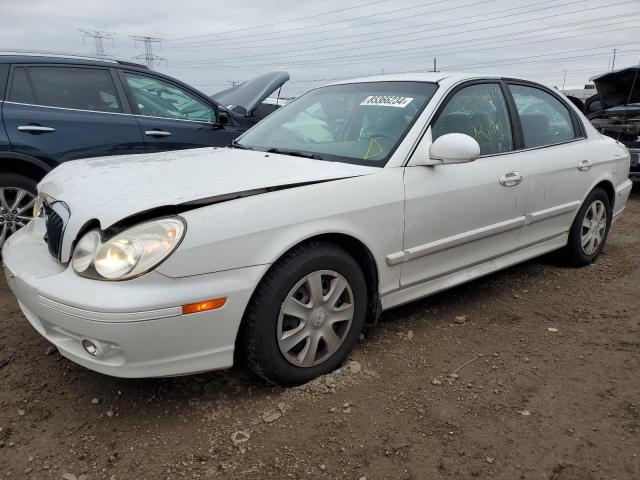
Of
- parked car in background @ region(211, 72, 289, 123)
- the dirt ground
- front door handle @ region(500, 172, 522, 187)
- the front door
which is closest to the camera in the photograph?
the dirt ground

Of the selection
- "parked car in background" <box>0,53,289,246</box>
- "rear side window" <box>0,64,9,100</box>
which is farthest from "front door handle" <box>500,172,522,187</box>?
"rear side window" <box>0,64,9,100</box>

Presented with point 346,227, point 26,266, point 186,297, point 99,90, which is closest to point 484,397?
point 346,227

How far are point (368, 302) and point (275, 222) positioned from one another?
0.81 metres

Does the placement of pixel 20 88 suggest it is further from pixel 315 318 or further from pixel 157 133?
pixel 315 318

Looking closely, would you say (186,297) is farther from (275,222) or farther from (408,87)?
(408,87)

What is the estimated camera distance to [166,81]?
5027 millimetres

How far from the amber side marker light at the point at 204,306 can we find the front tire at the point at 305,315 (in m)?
0.17

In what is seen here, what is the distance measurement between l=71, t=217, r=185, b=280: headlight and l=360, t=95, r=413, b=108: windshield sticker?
5.28 ft

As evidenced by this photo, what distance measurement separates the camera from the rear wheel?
13.6 ft

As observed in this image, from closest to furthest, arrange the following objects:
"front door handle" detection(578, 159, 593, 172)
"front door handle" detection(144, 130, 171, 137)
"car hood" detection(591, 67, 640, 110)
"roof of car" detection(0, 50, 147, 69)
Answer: "front door handle" detection(578, 159, 593, 172) < "roof of car" detection(0, 50, 147, 69) < "front door handle" detection(144, 130, 171, 137) < "car hood" detection(591, 67, 640, 110)

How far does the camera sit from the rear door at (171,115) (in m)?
4.78

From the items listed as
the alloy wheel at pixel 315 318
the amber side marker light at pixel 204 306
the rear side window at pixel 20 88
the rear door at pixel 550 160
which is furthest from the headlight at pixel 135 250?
the rear side window at pixel 20 88

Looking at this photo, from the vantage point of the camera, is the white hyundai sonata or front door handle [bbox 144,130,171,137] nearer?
the white hyundai sonata

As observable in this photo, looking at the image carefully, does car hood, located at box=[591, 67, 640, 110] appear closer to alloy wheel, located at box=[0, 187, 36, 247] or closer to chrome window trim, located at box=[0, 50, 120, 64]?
chrome window trim, located at box=[0, 50, 120, 64]
